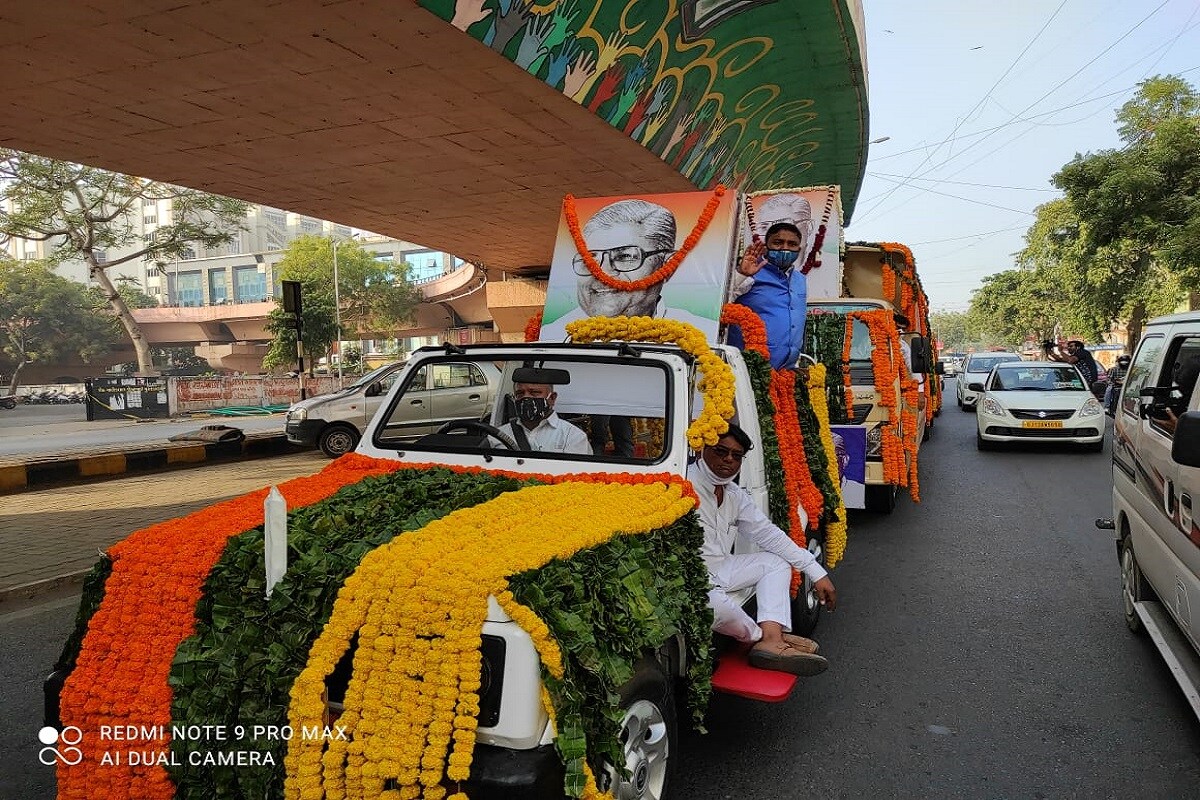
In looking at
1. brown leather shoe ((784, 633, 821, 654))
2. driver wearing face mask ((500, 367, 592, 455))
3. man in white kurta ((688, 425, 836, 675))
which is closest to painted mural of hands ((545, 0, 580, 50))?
driver wearing face mask ((500, 367, 592, 455))

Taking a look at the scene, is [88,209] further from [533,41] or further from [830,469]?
[830,469]

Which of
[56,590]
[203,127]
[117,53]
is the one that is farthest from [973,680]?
[203,127]

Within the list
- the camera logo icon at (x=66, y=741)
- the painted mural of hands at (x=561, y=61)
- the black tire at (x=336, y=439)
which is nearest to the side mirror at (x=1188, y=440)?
the camera logo icon at (x=66, y=741)

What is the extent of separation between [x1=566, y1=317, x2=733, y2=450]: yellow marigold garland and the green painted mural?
4973mm

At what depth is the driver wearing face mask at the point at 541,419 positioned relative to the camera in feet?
13.0

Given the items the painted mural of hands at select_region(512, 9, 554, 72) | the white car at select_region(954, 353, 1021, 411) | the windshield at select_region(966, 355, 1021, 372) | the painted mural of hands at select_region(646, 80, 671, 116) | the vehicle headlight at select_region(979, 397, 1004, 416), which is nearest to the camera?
the painted mural of hands at select_region(512, 9, 554, 72)

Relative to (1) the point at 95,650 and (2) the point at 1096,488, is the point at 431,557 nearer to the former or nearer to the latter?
(1) the point at 95,650

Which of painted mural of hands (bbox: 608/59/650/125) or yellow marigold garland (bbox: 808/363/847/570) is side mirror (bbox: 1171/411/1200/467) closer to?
yellow marigold garland (bbox: 808/363/847/570)

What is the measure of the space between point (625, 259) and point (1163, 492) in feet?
10.7

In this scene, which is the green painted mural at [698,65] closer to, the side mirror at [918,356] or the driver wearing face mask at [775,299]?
the driver wearing face mask at [775,299]

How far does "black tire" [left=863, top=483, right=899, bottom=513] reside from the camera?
860 cm

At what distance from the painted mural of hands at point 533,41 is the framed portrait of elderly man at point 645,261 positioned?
4456mm

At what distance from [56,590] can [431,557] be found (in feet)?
18.4

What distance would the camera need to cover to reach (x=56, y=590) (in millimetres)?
6418
